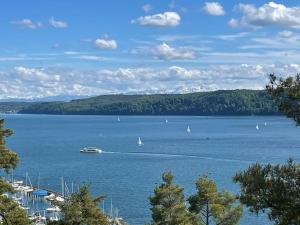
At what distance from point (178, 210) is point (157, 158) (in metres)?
90.4

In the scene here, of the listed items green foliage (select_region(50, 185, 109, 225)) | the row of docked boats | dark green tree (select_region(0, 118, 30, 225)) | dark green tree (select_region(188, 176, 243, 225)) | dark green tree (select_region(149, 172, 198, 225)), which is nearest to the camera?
dark green tree (select_region(0, 118, 30, 225))

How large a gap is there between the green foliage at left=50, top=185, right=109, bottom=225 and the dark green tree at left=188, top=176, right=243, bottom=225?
7.10m

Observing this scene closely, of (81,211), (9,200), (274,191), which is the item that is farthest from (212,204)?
(274,191)

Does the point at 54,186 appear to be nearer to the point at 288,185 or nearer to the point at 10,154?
the point at 10,154

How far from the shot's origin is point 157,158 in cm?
11631

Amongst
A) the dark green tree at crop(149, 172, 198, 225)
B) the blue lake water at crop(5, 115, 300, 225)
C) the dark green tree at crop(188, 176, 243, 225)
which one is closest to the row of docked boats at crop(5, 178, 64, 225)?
the blue lake water at crop(5, 115, 300, 225)

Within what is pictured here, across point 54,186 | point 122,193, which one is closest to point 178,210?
point 122,193

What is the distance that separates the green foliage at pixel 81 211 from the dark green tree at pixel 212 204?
710cm

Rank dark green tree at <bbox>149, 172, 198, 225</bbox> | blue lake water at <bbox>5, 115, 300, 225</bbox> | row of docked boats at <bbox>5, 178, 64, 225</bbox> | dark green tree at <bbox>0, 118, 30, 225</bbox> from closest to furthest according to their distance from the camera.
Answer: dark green tree at <bbox>0, 118, 30, 225</bbox>
dark green tree at <bbox>149, 172, 198, 225</bbox>
blue lake water at <bbox>5, 115, 300, 225</bbox>
row of docked boats at <bbox>5, 178, 64, 225</bbox>

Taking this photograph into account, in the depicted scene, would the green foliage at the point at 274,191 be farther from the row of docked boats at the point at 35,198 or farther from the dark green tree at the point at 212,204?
the row of docked boats at the point at 35,198

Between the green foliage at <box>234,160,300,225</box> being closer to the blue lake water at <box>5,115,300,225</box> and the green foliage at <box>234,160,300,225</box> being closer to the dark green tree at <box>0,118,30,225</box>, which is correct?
the dark green tree at <box>0,118,30,225</box>

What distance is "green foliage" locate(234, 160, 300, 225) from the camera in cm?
1063

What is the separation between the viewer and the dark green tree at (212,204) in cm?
2572

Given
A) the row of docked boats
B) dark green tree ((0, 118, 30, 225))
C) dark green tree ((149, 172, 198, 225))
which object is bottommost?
the row of docked boats
